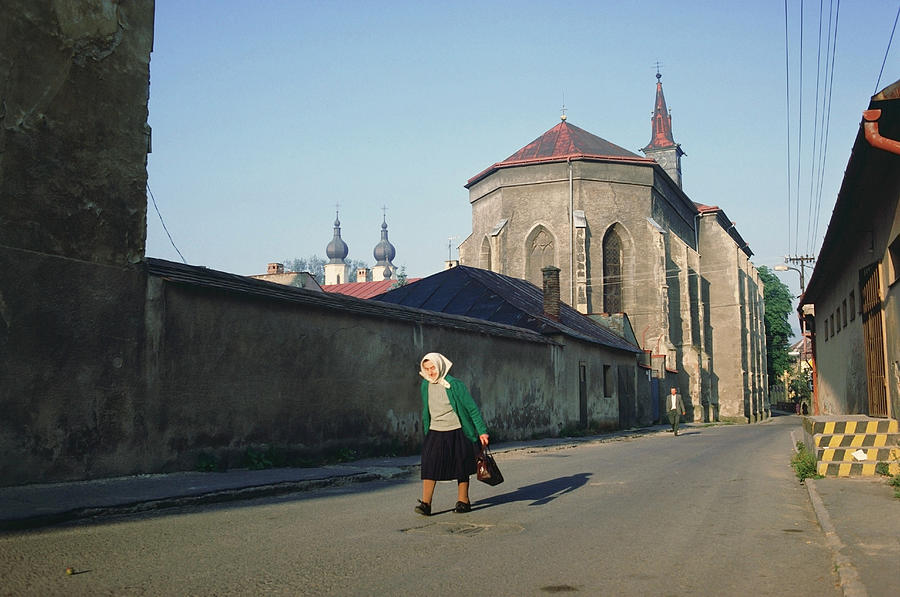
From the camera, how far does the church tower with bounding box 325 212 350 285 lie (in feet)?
511

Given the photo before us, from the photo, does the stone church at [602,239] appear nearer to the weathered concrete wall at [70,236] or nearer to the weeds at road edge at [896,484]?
the weeds at road edge at [896,484]

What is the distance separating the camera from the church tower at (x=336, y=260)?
511 ft

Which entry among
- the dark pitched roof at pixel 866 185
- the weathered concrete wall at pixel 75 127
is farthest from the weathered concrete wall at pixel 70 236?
the dark pitched roof at pixel 866 185

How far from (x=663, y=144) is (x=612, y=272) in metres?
29.4

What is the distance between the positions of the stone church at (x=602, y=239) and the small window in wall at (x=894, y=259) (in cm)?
3038

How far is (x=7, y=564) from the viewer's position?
5398 mm

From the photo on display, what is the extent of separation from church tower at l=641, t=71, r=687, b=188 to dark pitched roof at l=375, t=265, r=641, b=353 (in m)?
40.5

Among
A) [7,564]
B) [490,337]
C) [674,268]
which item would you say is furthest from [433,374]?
[674,268]

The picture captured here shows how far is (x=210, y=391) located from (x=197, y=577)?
659 cm

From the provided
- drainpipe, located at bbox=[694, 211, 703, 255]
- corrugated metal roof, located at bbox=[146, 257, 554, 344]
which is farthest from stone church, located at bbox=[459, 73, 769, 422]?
corrugated metal roof, located at bbox=[146, 257, 554, 344]

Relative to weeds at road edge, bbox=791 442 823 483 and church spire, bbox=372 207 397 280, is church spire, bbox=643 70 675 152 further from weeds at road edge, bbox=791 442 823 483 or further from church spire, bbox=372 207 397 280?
church spire, bbox=372 207 397 280

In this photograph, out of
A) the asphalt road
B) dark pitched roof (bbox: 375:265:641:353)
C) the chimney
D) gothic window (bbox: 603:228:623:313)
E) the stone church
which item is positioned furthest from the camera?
gothic window (bbox: 603:228:623:313)

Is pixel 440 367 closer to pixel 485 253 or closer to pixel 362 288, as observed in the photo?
pixel 485 253

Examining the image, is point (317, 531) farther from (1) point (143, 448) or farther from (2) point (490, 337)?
(2) point (490, 337)
